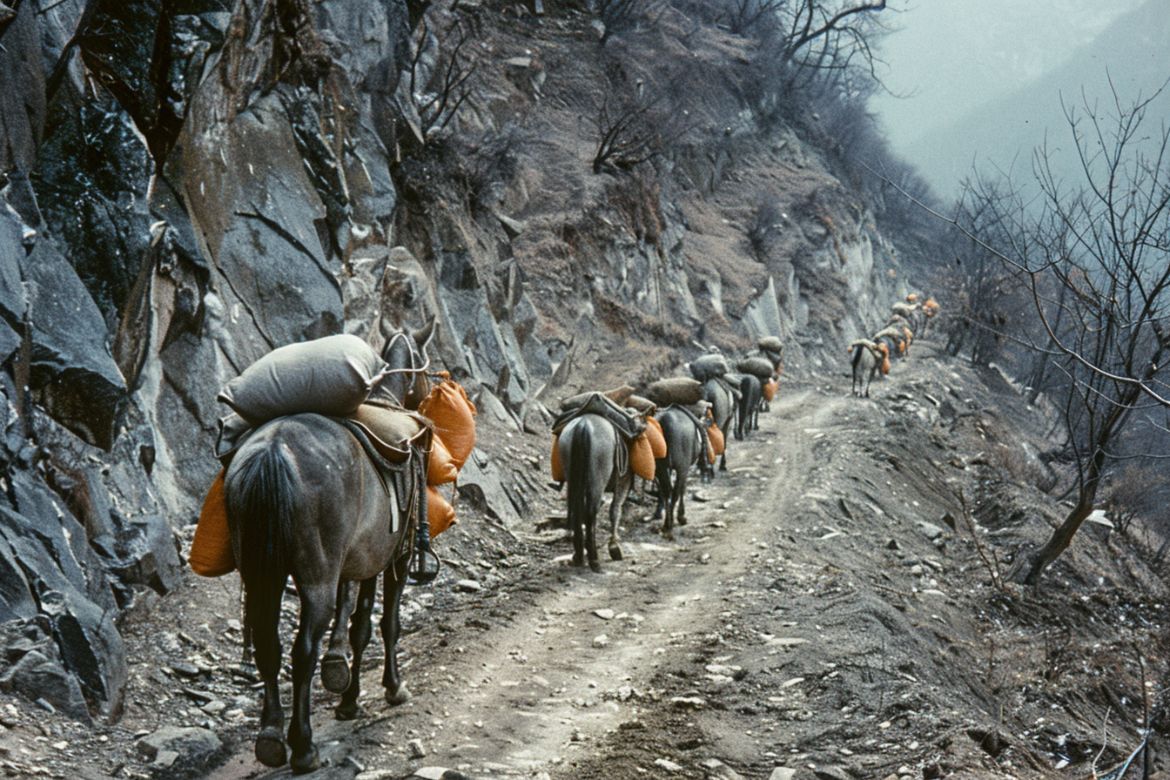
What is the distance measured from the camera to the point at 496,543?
437 inches

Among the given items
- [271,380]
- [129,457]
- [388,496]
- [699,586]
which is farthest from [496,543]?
[271,380]

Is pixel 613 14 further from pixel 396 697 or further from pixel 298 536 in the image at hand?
pixel 298 536

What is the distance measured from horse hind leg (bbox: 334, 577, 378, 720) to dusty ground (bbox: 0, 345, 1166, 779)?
0.28 ft

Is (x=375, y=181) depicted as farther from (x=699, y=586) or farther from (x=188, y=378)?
(x=699, y=586)

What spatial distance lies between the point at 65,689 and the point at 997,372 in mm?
41919

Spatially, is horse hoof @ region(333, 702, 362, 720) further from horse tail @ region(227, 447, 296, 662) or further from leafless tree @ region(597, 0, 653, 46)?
leafless tree @ region(597, 0, 653, 46)

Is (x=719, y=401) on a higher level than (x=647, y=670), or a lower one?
higher

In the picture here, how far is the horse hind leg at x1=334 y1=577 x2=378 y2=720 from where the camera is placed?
225 inches

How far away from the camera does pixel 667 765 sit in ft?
17.5

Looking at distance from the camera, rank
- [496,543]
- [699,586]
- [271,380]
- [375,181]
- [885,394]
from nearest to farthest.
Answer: [271,380] → [699,586] → [496,543] → [375,181] → [885,394]

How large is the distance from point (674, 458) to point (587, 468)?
2906mm

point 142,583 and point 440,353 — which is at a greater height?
point 440,353

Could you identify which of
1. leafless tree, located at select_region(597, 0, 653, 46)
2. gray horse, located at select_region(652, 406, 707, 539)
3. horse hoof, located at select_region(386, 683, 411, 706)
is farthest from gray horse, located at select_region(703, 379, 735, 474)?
leafless tree, located at select_region(597, 0, 653, 46)

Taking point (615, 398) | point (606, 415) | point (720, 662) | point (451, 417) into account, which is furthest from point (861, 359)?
point (451, 417)
